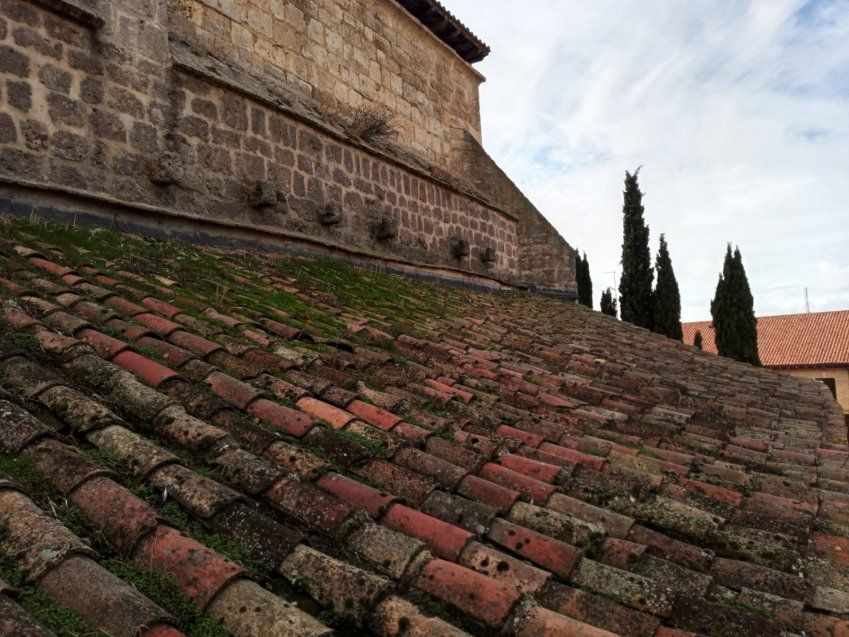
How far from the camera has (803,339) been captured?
2888cm

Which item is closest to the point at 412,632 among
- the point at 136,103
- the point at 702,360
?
the point at 136,103

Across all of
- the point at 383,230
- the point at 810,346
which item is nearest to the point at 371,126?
the point at 383,230

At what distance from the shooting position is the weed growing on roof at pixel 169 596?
4.54 feet

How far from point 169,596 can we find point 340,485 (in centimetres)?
77

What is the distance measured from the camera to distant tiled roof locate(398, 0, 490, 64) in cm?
1070

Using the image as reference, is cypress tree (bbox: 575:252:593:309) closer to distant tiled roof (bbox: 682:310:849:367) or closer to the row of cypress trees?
the row of cypress trees

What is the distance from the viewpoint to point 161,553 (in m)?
1.56

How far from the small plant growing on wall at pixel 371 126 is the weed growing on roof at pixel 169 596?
7.23 meters

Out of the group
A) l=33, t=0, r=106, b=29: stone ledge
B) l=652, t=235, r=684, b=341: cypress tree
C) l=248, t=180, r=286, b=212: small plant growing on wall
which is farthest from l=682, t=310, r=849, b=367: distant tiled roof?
l=33, t=0, r=106, b=29: stone ledge


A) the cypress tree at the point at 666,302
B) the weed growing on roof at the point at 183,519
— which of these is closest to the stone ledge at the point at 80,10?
the weed growing on roof at the point at 183,519

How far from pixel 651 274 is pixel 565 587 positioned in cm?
1955

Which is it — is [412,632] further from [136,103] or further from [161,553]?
[136,103]

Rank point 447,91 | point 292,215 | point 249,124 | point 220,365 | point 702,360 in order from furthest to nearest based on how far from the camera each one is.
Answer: point 447,91 < point 702,360 < point 292,215 < point 249,124 < point 220,365

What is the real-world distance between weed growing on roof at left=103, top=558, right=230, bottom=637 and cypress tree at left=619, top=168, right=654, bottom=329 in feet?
64.4
